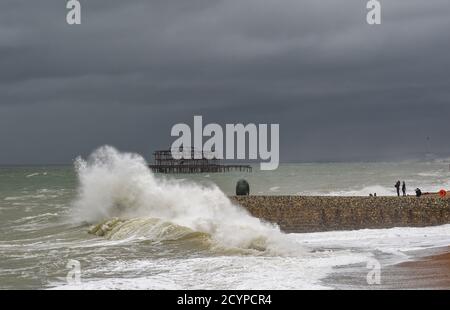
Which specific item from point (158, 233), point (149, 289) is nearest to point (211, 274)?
point (149, 289)

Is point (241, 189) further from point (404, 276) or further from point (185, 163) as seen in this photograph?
point (185, 163)

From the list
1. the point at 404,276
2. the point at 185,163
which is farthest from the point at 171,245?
the point at 185,163

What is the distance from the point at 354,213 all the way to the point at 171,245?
294 inches

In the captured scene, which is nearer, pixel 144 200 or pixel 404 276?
pixel 404 276

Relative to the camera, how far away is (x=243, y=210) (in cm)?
2238

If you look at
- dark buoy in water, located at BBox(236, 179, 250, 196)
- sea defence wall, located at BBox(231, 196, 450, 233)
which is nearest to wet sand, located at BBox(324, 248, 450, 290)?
sea defence wall, located at BBox(231, 196, 450, 233)

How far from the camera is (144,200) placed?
23656 millimetres

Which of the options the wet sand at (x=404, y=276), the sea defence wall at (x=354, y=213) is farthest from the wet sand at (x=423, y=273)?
the sea defence wall at (x=354, y=213)

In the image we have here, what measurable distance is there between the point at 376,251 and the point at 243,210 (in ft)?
27.4

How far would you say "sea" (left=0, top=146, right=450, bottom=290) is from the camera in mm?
10984

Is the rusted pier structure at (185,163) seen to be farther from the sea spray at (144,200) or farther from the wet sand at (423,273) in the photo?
the wet sand at (423,273)

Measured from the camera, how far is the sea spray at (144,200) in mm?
19328
